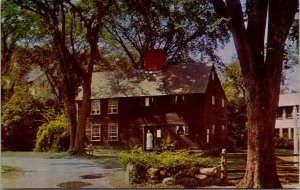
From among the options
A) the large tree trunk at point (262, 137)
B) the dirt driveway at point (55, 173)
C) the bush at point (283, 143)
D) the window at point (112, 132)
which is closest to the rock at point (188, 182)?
the large tree trunk at point (262, 137)

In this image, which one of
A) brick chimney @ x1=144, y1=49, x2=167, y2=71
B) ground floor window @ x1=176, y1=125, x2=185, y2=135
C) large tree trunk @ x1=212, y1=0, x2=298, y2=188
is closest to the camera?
large tree trunk @ x1=212, y1=0, x2=298, y2=188

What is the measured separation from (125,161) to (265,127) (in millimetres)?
1971

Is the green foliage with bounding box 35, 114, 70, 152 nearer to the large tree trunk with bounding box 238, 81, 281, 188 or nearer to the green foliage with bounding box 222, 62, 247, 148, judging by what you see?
the green foliage with bounding box 222, 62, 247, 148

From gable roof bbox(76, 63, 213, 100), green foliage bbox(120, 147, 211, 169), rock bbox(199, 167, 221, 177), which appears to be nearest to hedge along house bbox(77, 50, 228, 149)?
gable roof bbox(76, 63, 213, 100)

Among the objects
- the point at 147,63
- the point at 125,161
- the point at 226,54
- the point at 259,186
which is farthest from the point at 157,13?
the point at 259,186

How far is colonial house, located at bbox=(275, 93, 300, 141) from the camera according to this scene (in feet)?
20.3

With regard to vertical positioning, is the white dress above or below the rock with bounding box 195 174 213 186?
above

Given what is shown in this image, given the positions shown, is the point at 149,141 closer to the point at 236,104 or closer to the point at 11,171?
the point at 236,104

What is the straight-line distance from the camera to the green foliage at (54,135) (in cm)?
647

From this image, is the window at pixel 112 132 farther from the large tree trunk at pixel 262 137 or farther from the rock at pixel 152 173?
the large tree trunk at pixel 262 137

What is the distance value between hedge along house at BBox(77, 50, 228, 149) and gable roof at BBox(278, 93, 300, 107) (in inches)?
29.8

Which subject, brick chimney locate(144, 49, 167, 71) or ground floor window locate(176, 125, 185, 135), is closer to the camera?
ground floor window locate(176, 125, 185, 135)

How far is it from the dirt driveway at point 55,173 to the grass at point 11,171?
0.04 metres

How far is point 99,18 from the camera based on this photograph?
669 centimetres
